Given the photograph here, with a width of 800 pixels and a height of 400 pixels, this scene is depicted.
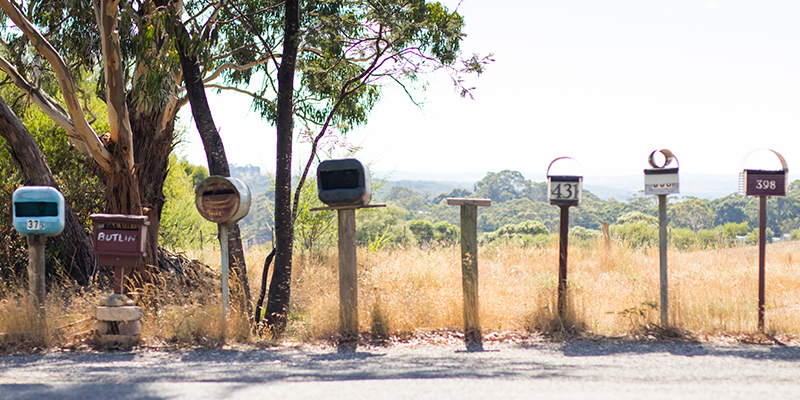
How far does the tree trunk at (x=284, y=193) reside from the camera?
594 centimetres

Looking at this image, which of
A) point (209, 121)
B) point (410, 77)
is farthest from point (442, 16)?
point (209, 121)

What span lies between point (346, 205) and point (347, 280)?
76 cm

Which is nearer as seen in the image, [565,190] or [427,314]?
[565,190]

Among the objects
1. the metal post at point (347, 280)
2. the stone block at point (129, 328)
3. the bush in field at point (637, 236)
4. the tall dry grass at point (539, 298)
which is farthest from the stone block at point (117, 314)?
the bush in field at point (637, 236)

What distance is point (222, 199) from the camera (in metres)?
5.22

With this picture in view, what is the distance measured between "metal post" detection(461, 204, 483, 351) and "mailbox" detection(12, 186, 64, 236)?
3.93 metres

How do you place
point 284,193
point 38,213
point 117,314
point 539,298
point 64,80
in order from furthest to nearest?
point 64,80
point 284,193
point 539,298
point 38,213
point 117,314

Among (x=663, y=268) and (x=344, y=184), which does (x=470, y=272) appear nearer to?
(x=344, y=184)

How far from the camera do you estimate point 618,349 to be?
483 cm

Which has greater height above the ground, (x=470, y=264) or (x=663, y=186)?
(x=663, y=186)

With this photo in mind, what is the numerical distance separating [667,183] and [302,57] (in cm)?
676

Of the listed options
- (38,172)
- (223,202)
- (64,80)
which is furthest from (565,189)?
(38,172)

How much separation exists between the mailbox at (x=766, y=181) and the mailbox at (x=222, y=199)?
500 cm

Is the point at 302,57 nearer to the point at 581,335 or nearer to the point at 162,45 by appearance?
the point at 162,45
